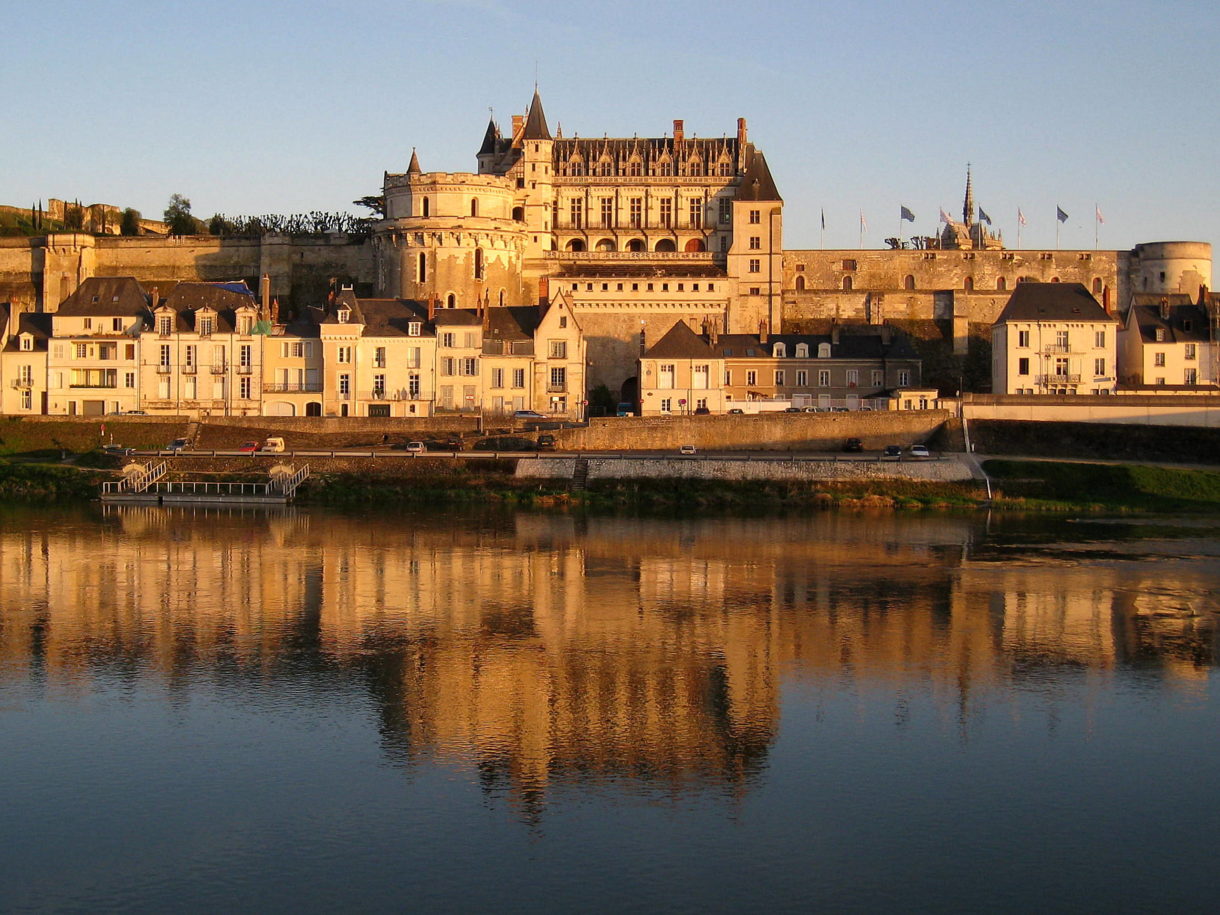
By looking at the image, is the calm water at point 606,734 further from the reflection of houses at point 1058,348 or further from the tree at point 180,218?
the tree at point 180,218

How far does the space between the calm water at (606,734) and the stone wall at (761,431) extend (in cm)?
1750

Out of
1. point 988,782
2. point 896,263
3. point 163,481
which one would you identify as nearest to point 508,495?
point 163,481

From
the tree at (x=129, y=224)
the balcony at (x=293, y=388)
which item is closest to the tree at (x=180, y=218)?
the tree at (x=129, y=224)

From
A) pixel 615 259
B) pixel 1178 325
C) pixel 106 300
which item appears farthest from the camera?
pixel 615 259

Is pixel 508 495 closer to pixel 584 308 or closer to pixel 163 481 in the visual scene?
pixel 163 481

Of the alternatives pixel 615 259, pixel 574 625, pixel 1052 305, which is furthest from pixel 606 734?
pixel 615 259

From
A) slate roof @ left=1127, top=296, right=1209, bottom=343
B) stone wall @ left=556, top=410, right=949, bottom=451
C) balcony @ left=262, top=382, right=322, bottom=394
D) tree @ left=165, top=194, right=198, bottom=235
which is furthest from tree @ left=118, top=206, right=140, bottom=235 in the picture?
slate roof @ left=1127, top=296, right=1209, bottom=343

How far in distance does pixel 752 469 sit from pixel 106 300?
2732 cm

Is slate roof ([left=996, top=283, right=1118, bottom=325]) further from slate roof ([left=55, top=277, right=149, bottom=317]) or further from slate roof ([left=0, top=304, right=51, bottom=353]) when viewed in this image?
slate roof ([left=0, top=304, right=51, bottom=353])

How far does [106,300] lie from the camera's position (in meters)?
55.3

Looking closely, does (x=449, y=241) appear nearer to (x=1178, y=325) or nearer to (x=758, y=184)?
(x=758, y=184)

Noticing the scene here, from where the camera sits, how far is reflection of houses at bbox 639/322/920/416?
55219 millimetres

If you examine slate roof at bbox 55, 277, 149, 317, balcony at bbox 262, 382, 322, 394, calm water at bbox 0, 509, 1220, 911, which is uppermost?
slate roof at bbox 55, 277, 149, 317

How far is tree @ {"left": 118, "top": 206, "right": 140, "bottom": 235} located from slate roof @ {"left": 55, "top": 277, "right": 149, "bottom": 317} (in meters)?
23.9
